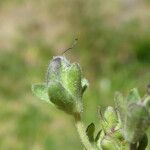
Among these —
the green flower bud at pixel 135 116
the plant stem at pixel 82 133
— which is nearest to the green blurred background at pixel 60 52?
the plant stem at pixel 82 133

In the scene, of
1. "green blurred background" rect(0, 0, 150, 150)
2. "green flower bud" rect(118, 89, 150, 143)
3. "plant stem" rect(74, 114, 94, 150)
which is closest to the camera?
"green flower bud" rect(118, 89, 150, 143)

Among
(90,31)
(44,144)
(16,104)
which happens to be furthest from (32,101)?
(90,31)

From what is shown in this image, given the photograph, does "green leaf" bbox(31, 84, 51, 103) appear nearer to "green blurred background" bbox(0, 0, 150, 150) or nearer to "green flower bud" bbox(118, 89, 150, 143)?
"green flower bud" bbox(118, 89, 150, 143)

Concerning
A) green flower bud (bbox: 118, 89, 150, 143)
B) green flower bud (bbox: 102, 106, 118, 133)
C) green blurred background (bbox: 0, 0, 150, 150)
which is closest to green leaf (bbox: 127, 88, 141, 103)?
green flower bud (bbox: 118, 89, 150, 143)

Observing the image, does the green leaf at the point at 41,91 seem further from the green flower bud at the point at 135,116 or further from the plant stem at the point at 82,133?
the green flower bud at the point at 135,116

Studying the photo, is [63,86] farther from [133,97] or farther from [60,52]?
[60,52]

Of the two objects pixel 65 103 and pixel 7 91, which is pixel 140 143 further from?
pixel 7 91
